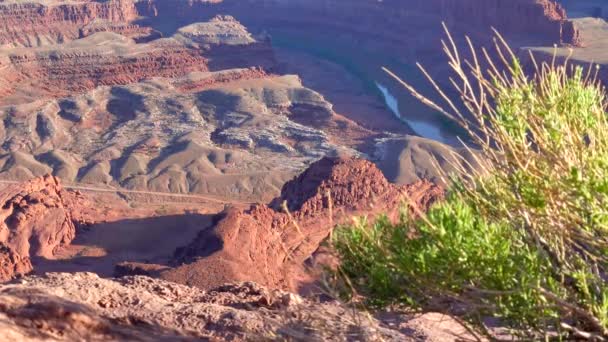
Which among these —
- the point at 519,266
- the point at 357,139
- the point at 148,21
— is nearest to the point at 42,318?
the point at 519,266

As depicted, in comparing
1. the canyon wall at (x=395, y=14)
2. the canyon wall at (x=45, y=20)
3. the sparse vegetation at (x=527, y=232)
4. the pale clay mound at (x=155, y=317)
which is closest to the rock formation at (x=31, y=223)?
the pale clay mound at (x=155, y=317)

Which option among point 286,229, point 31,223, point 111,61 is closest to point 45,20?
point 111,61

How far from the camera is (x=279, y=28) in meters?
82.0

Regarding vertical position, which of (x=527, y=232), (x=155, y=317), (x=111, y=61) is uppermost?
(x=527, y=232)

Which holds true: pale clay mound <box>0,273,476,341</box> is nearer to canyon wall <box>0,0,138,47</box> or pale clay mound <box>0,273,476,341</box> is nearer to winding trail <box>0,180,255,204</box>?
winding trail <box>0,180,255,204</box>

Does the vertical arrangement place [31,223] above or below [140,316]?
below

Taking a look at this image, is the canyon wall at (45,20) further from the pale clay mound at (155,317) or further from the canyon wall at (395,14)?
the pale clay mound at (155,317)

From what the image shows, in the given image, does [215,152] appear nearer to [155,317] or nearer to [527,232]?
[155,317]

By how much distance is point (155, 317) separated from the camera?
27.8 feet

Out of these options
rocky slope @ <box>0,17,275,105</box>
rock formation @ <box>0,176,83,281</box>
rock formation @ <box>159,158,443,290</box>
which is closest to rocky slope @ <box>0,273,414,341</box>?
rock formation @ <box>159,158,443,290</box>

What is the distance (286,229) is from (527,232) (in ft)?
45.3

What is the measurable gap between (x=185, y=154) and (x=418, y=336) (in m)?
28.9

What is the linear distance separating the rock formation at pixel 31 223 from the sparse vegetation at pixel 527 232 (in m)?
16.0

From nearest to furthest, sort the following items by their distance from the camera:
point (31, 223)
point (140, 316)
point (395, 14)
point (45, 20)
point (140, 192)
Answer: point (140, 316) < point (31, 223) < point (140, 192) < point (45, 20) < point (395, 14)
